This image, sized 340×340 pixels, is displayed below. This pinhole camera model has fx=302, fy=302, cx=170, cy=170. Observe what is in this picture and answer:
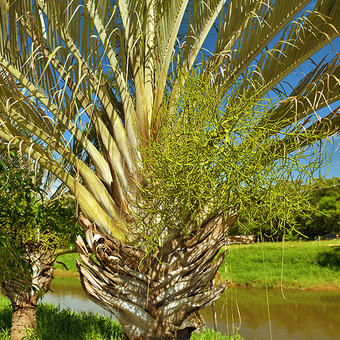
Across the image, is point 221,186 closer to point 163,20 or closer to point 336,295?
point 163,20

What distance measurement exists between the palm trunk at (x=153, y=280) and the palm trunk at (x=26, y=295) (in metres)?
2.73

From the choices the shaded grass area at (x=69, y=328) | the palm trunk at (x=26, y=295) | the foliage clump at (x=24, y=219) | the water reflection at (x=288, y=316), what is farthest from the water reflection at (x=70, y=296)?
the foliage clump at (x=24, y=219)

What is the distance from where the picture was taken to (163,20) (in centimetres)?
272

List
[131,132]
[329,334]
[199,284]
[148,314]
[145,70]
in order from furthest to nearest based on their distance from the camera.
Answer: [329,334] < [145,70] < [131,132] < [199,284] < [148,314]

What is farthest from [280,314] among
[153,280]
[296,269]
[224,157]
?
[224,157]

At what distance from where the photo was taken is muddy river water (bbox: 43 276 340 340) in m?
6.99

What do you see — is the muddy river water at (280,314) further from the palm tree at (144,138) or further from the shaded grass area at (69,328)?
the palm tree at (144,138)

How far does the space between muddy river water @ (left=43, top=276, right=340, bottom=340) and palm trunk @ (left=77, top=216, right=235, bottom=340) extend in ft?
10.0

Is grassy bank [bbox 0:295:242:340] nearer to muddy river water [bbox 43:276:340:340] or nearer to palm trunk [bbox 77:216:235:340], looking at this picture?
muddy river water [bbox 43:276:340:340]

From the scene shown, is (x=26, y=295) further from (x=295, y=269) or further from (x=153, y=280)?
(x=295, y=269)

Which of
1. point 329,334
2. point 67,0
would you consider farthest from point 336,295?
point 67,0

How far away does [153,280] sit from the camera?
2246 mm

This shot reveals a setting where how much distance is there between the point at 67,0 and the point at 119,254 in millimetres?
2097

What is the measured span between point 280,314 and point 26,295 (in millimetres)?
7197
